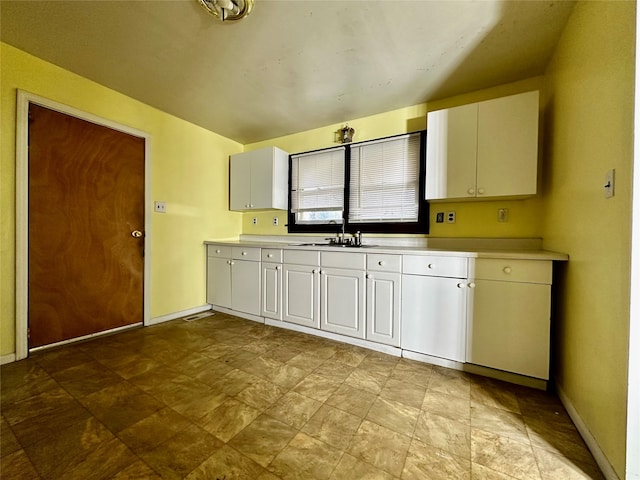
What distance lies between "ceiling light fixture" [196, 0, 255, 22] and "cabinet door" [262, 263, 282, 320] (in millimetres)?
1999

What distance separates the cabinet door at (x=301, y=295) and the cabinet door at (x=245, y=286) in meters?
0.39

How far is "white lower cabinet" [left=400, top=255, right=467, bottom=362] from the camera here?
1.83 metres

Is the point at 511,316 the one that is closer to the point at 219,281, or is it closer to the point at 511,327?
the point at 511,327

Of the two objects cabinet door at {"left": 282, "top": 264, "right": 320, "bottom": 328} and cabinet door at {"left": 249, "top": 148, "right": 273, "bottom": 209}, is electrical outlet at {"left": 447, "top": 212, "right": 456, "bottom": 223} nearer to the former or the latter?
cabinet door at {"left": 282, "top": 264, "right": 320, "bottom": 328}

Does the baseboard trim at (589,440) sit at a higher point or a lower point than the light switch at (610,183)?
lower

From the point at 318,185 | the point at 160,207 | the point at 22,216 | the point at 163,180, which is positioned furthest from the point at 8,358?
the point at 318,185

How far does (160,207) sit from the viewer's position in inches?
110

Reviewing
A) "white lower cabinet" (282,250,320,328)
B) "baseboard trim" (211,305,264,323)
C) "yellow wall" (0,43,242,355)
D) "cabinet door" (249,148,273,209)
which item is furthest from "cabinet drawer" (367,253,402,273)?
"yellow wall" (0,43,242,355)

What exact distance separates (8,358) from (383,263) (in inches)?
118

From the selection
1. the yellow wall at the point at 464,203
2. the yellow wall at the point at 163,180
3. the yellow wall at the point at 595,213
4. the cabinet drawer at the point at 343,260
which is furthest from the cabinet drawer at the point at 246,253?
the yellow wall at the point at 595,213

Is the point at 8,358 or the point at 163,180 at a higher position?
the point at 163,180

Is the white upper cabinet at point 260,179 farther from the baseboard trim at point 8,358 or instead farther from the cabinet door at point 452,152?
the baseboard trim at point 8,358

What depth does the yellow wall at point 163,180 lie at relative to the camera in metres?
1.89

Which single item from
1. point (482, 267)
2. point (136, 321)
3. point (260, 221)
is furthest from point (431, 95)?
point (136, 321)
